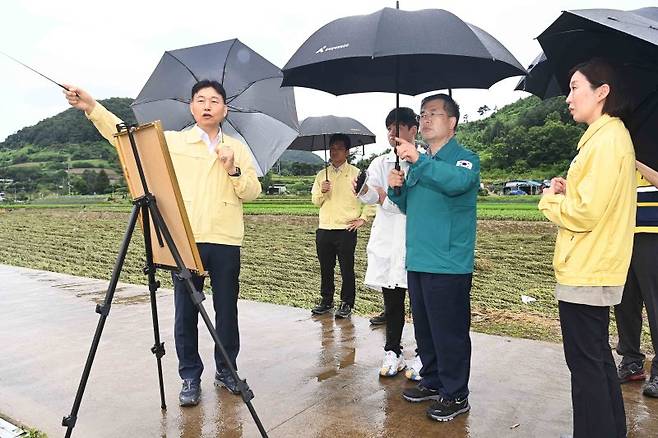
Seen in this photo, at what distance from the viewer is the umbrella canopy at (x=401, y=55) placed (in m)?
2.73

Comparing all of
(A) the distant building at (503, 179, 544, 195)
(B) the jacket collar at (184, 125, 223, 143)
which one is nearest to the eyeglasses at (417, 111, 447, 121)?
(B) the jacket collar at (184, 125, 223, 143)

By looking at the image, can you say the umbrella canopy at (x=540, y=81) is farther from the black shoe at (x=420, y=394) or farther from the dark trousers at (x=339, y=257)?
the dark trousers at (x=339, y=257)

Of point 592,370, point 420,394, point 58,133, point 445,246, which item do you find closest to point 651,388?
point 592,370

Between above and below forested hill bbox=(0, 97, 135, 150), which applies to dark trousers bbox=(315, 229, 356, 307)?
below

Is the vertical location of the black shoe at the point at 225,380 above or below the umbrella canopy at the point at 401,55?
below

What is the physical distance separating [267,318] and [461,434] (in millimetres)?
2636

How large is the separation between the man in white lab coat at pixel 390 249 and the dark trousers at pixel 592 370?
1.25m

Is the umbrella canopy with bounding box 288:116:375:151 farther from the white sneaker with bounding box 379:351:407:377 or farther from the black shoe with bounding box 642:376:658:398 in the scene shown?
the black shoe with bounding box 642:376:658:398

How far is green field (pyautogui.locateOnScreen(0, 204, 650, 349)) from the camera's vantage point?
18.9 ft

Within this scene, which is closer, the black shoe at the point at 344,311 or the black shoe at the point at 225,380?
the black shoe at the point at 225,380

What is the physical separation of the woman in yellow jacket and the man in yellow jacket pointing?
1.72m

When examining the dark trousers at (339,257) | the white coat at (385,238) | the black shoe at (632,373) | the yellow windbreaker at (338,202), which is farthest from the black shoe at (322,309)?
the black shoe at (632,373)

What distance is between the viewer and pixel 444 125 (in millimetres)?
3021

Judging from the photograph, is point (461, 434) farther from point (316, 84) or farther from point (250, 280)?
point (250, 280)
